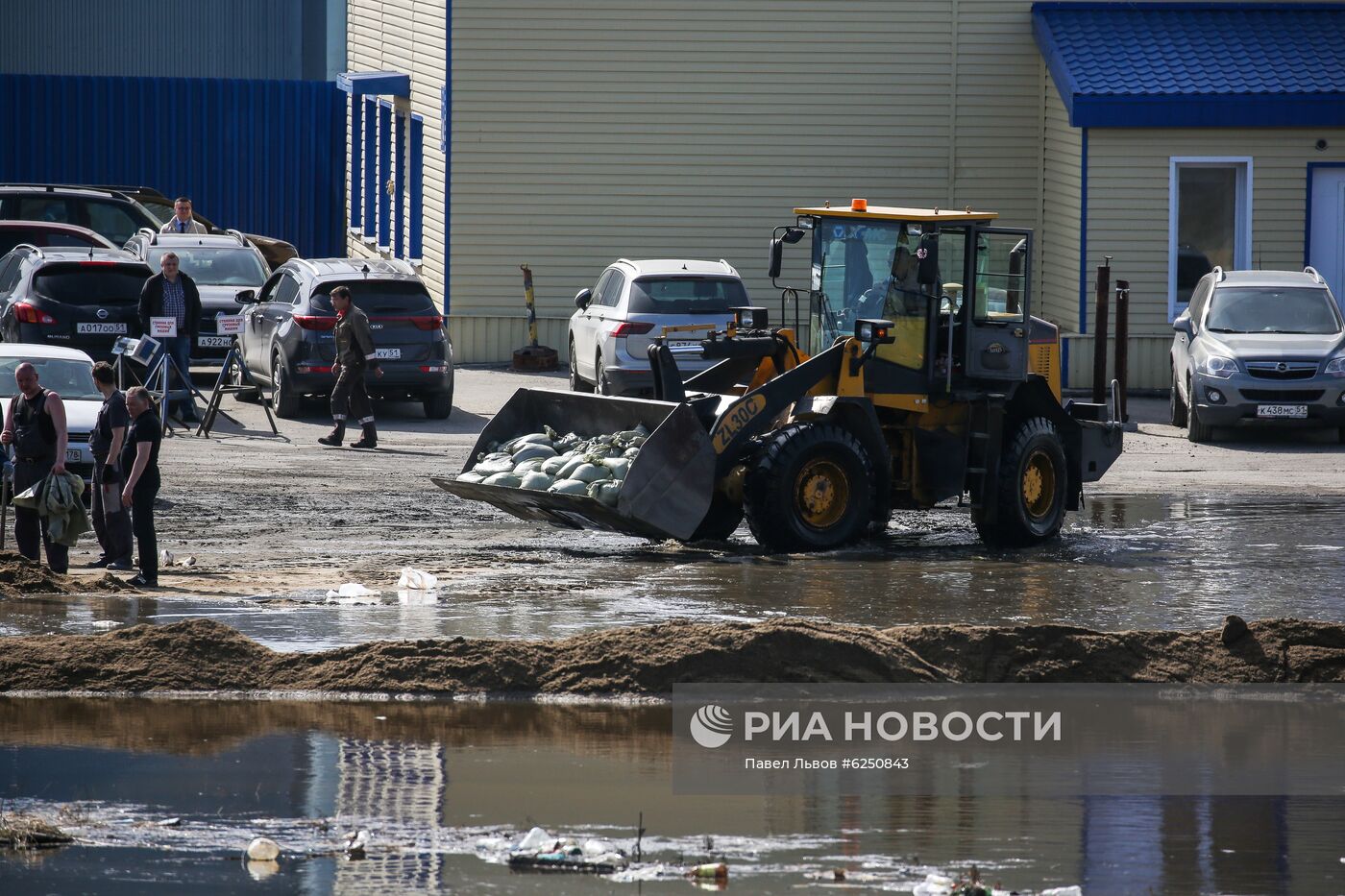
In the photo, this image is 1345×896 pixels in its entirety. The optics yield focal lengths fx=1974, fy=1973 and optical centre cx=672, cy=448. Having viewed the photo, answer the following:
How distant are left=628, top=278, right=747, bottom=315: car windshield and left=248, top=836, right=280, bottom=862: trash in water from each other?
46.6ft

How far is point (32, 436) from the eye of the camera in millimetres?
13258

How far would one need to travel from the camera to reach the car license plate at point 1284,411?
20.7 m

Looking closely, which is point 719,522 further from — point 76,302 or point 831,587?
point 76,302

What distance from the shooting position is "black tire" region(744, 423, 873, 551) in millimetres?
14047

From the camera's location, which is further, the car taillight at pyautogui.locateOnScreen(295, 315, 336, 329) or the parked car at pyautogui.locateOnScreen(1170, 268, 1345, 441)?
the car taillight at pyautogui.locateOnScreen(295, 315, 336, 329)

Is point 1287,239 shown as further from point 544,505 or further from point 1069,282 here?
point 544,505

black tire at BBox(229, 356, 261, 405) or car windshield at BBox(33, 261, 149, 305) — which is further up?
car windshield at BBox(33, 261, 149, 305)

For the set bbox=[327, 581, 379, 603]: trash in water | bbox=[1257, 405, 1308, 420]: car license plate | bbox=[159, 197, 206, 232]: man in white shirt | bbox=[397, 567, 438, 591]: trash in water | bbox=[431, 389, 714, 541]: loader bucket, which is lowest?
bbox=[327, 581, 379, 603]: trash in water

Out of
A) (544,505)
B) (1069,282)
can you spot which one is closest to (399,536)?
(544,505)

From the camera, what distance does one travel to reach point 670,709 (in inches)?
397

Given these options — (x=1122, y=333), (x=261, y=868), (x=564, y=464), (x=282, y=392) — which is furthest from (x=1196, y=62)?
(x=261, y=868)

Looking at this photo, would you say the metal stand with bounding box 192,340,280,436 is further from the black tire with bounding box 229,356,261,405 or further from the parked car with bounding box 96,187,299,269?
the parked car with bounding box 96,187,299,269

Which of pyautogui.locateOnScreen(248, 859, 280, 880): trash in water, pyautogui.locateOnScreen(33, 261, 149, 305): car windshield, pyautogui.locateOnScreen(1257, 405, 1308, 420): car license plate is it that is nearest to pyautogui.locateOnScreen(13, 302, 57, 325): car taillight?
pyautogui.locateOnScreen(33, 261, 149, 305): car windshield

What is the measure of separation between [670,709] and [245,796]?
2463 millimetres
